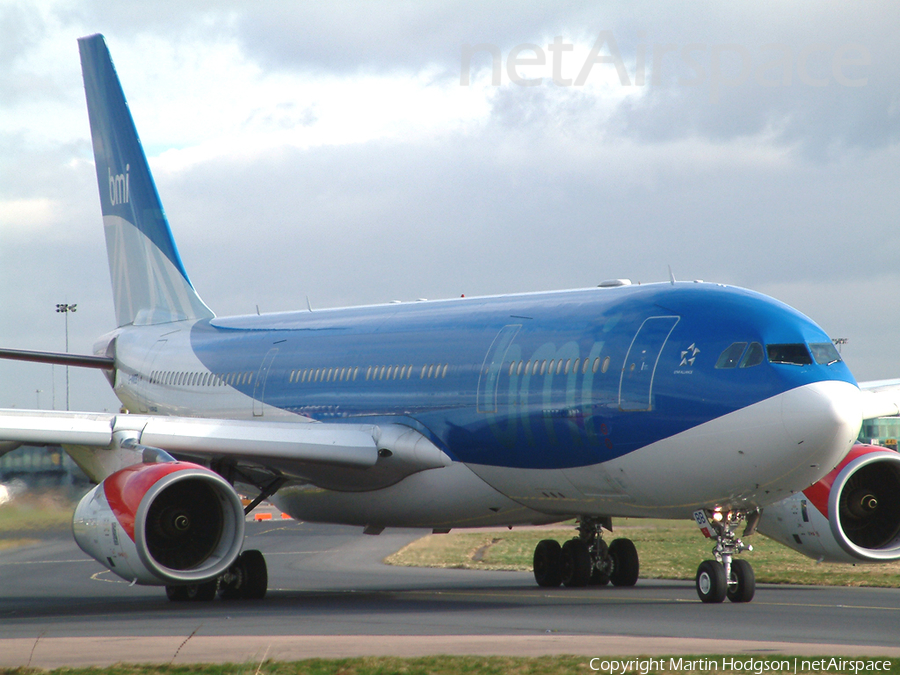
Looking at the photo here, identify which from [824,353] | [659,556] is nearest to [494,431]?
[824,353]

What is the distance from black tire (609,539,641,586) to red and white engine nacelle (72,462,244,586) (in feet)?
21.0

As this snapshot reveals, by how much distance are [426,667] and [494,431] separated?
688 cm

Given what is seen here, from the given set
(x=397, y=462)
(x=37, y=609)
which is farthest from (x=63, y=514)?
(x=397, y=462)

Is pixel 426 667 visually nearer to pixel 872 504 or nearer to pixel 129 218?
pixel 872 504

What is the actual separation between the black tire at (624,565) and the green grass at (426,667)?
975 cm

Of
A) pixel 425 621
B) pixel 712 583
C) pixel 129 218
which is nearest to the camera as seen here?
pixel 425 621

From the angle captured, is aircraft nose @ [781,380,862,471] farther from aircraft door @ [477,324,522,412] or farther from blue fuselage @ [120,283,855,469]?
aircraft door @ [477,324,522,412]

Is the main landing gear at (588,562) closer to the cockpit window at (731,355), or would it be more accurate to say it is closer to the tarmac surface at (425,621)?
the tarmac surface at (425,621)

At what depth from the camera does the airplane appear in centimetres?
1439

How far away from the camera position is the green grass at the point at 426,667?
9.93m

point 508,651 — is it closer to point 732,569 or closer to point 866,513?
point 732,569

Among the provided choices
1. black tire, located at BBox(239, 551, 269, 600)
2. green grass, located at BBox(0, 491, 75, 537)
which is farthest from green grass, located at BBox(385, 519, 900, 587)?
green grass, located at BBox(0, 491, 75, 537)

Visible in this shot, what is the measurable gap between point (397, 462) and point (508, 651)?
24.5 ft

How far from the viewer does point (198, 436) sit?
17.8 metres
